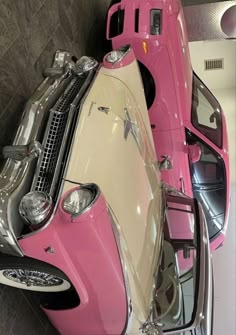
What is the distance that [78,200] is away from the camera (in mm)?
1767

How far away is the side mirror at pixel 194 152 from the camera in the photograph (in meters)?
3.17

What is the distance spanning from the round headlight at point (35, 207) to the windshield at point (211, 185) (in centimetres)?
170

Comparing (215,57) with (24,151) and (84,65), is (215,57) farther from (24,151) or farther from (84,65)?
(24,151)

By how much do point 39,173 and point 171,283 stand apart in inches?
34.1

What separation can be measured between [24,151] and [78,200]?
1.17 feet

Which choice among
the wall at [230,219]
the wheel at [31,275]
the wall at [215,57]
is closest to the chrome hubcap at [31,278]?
the wheel at [31,275]

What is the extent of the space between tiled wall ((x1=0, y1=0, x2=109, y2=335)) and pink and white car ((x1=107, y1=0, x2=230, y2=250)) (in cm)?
34

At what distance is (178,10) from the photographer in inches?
129

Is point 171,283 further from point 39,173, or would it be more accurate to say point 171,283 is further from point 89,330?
point 39,173

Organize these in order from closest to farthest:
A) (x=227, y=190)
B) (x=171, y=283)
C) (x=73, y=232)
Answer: (x=73, y=232) → (x=171, y=283) → (x=227, y=190)

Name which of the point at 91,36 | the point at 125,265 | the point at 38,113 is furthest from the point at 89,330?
the point at 91,36

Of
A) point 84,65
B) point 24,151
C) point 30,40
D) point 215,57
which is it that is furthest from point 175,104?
point 215,57

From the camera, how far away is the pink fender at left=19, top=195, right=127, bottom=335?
1.74 meters

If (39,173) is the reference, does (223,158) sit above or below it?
above
